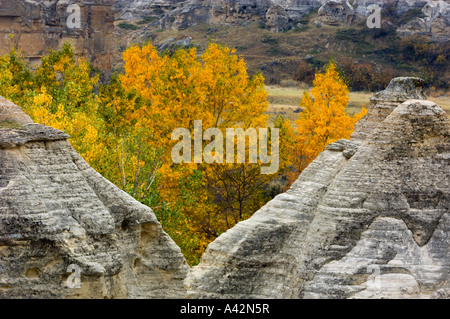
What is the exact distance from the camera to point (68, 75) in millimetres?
39188

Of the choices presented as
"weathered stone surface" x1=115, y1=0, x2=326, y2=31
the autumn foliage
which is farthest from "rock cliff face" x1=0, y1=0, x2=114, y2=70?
"weathered stone surface" x1=115, y1=0, x2=326, y2=31

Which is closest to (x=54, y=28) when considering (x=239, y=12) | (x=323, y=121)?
(x=323, y=121)

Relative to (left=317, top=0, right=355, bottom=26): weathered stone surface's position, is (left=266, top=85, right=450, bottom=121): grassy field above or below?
below

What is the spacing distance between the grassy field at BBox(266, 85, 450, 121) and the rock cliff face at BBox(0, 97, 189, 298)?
1852 inches

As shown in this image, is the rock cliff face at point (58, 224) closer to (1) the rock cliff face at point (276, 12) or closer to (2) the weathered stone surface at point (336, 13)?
(1) the rock cliff face at point (276, 12)

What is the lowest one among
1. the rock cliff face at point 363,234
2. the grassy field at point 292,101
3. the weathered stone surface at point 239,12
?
the grassy field at point 292,101

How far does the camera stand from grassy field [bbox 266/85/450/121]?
214ft

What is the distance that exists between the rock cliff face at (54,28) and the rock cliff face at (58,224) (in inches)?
1946

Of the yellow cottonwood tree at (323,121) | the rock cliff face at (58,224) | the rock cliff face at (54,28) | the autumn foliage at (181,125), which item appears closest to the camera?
the rock cliff face at (58,224)

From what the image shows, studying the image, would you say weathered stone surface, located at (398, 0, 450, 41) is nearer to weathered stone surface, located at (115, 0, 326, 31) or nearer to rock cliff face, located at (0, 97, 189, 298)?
weathered stone surface, located at (115, 0, 326, 31)

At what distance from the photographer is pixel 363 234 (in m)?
14.8

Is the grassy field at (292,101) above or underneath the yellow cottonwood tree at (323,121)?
underneath

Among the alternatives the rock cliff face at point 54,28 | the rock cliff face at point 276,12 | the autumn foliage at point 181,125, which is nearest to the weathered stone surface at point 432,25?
the rock cliff face at point 276,12

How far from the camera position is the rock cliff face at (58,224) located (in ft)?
46.4
